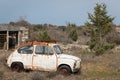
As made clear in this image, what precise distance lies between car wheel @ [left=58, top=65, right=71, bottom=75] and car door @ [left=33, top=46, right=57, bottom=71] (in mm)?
302

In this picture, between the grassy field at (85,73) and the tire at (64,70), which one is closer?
the grassy field at (85,73)

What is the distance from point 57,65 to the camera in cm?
1750

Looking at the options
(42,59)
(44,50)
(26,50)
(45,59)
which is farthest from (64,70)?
(26,50)

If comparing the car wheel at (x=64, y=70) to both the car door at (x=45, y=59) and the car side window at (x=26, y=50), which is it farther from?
the car side window at (x=26, y=50)

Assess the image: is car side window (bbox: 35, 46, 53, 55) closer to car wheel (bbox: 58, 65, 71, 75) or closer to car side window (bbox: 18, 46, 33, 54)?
car side window (bbox: 18, 46, 33, 54)

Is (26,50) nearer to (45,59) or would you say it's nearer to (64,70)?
(45,59)

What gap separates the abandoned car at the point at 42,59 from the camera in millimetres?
17484

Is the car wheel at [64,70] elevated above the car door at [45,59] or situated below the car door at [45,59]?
below

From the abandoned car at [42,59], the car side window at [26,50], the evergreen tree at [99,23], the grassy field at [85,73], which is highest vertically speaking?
the evergreen tree at [99,23]

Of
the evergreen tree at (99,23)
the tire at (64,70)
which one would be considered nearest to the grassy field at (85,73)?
the tire at (64,70)

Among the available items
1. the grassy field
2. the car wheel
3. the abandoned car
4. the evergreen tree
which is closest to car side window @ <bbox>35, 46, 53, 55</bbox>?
the abandoned car

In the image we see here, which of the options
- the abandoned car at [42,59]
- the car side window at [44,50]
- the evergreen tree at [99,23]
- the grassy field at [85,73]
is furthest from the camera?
the evergreen tree at [99,23]

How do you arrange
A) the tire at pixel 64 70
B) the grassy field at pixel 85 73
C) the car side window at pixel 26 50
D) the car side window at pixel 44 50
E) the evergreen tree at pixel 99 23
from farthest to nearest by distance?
the evergreen tree at pixel 99 23
the car side window at pixel 26 50
the car side window at pixel 44 50
the tire at pixel 64 70
the grassy field at pixel 85 73

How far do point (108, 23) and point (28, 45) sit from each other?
23.4 metres
